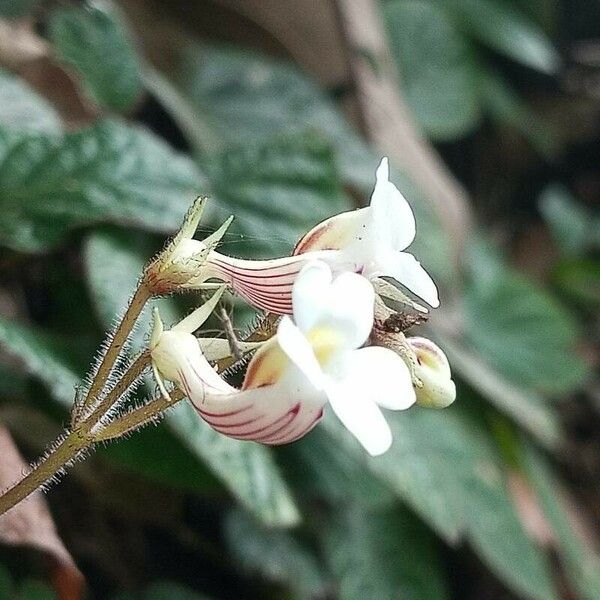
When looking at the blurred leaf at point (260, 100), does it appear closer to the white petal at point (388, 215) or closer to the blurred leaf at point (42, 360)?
the blurred leaf at point (42, 360)

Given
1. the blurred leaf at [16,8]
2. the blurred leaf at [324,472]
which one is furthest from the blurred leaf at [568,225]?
the blurred leaf at [16,8]

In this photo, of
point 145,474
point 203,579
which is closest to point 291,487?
point 203,579

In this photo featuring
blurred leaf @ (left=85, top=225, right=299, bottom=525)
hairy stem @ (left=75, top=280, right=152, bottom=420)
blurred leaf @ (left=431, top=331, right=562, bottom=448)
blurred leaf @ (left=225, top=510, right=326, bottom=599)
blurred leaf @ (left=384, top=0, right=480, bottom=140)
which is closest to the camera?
hairy stem @ (left=75, top=280, right=152, bottom=420)

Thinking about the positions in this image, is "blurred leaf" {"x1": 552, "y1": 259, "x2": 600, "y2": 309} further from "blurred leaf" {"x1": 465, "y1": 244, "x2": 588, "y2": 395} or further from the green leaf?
the green leaf

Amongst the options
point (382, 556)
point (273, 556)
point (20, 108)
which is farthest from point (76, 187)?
point (382, 556)

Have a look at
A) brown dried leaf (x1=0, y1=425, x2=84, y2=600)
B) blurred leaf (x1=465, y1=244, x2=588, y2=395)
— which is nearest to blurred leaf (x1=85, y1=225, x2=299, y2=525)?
brown dried leaf (x1=0, y1=425, x2=84, y2=600)

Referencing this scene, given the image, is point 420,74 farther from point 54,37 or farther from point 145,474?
point 145,474

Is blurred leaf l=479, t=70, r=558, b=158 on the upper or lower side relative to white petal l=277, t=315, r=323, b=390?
upper
